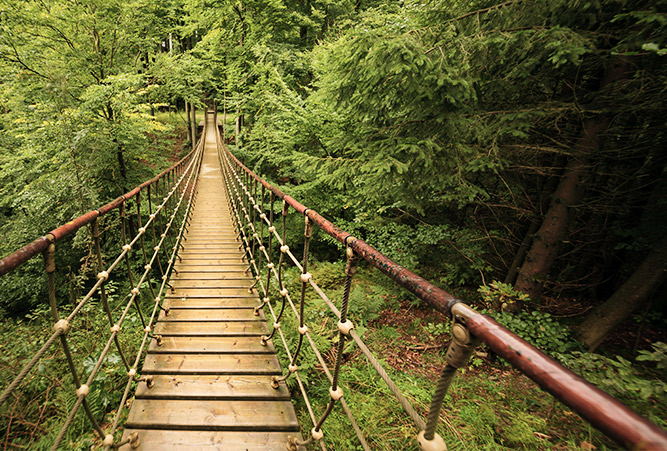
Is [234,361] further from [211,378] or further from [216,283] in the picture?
[216,283]

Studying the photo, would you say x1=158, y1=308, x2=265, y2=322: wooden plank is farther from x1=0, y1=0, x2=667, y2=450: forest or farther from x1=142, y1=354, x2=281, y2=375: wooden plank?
x1=0, y1=0, x2=667, y2=450: forest

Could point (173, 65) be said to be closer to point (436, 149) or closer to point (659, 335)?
point (436, 149)

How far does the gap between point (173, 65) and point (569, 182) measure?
428 inches

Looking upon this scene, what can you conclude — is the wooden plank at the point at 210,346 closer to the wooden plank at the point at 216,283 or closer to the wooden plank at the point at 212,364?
the wooden plank at the point at 212,364

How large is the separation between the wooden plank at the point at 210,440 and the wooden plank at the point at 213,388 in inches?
8.6

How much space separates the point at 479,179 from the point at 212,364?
485 centimetres

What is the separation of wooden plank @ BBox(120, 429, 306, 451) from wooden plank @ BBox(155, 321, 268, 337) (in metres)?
0.82

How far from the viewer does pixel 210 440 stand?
66.4 inches

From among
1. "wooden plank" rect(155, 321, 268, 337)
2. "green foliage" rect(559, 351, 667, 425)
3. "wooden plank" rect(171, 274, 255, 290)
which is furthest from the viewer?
"wooden plank" rect(171, 274, 255, 290)

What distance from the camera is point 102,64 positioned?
803 centimetres

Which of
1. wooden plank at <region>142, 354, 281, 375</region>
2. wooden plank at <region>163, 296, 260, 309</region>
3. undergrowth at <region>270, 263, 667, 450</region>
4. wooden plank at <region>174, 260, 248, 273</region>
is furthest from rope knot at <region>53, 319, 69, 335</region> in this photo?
wooden plank at <region>174, 260, 248, 273</region>

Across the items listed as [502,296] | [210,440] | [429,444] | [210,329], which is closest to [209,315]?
[210,329]

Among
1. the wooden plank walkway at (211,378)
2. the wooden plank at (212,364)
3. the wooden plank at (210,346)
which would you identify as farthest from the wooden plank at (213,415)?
the wooden plank at (210,346)

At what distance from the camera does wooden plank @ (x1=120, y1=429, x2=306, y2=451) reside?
1643 mm
